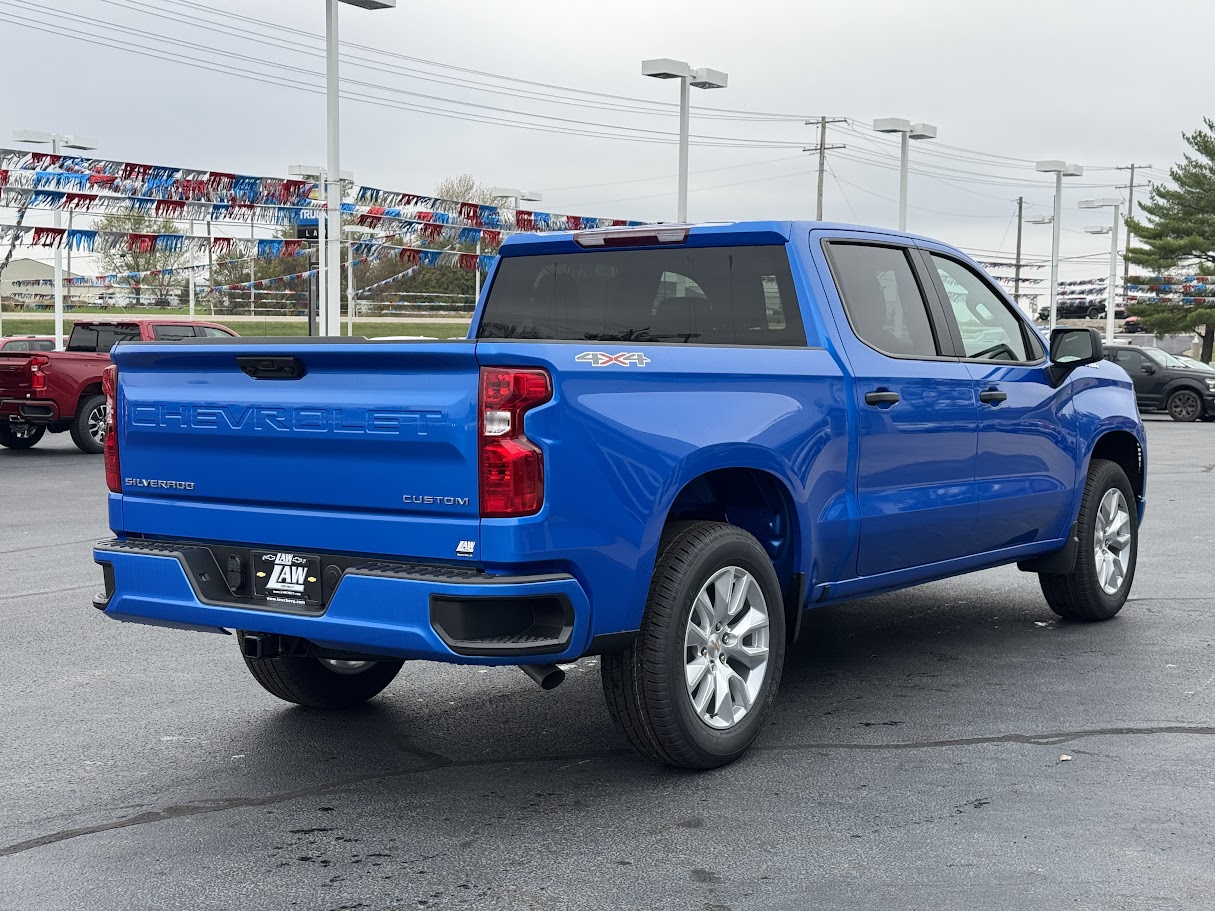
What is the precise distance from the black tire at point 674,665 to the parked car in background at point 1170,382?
26719mm

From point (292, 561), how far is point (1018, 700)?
315 cm

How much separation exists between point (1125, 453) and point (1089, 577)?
3.06ft

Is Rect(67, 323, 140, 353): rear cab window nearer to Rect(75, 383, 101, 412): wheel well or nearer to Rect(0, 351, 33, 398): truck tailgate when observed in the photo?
Rect(75, 383, 101, 412): wheel well

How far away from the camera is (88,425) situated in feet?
65.0

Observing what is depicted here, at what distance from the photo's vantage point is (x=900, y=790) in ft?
16.1

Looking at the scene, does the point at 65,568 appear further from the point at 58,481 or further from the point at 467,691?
the point at 58,481

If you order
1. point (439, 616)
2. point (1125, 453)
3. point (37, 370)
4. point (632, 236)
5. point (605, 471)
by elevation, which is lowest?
point (37, 370)

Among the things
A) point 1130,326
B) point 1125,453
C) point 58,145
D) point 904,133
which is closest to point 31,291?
point 58,145

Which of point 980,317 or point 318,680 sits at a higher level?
point 980,317

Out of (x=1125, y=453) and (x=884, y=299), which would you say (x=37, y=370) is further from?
(x=884, y=299)

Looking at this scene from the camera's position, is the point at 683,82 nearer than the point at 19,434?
No

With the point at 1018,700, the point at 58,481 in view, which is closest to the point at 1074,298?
the point at 58,481

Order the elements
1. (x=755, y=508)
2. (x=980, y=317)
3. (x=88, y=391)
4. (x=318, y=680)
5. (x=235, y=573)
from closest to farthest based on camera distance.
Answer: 1. (x=235, y=573)
2. (x=755, y=508)
3. (x=318, y=680)
4. (x=980, y=317)
5. (x=88, y=391)

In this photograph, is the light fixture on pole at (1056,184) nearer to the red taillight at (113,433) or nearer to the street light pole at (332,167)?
the street light pole at (332,167)
